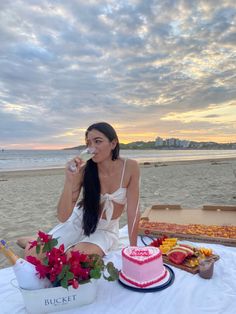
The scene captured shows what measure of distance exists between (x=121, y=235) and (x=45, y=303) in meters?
2.03

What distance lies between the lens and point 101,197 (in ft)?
9.62

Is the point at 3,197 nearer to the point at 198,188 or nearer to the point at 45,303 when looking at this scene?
the point at 198,188

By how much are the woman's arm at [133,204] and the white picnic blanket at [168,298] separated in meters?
0.58

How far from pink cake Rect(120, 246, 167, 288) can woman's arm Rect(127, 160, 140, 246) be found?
644 millimetres

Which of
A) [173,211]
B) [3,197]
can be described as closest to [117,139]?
[173,211]

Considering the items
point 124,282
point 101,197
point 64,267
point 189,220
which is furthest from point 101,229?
point 189,220

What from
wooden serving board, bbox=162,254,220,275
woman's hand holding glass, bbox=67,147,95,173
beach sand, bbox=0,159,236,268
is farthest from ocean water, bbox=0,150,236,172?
wooden serving board, bbox=162,254,220,275

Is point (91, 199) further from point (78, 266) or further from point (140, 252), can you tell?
point (78, 266)

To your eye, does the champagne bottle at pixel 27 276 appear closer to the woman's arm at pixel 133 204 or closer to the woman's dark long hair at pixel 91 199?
the woman's dark long hair at pixel 91 199

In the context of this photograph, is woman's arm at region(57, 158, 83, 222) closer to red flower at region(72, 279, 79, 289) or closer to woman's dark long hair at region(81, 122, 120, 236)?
woman's dark long hair at region(81, 122, 120, 236)

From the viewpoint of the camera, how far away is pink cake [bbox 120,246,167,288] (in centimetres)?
208

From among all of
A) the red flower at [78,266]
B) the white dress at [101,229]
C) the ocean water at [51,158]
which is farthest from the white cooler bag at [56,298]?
the ocean water at [51,158]

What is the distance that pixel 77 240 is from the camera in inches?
120

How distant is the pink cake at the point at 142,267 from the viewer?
6.82 feet
